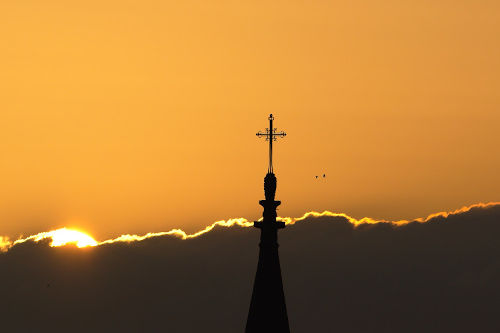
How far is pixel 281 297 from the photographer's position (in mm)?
89625

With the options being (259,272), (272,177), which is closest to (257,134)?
(272,177)

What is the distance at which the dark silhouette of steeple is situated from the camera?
290 ft

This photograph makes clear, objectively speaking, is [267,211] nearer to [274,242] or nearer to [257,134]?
[274,242]

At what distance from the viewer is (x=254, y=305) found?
8894 centimetres

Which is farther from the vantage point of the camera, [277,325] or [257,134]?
[257,134]

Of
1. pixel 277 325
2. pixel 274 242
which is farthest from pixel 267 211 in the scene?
pixel 277 325

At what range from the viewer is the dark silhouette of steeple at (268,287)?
88438 millimetres

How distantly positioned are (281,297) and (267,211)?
20.1 feet

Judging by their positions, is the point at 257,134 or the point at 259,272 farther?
the point at 257,134

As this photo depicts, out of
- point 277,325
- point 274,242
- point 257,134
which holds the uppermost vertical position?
point 257,134

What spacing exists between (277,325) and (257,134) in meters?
15.5

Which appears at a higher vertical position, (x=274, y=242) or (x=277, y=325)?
(x=274, y=242)

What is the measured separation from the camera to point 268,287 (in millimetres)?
89188

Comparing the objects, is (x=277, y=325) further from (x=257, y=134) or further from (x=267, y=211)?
(x=257, y=134)
